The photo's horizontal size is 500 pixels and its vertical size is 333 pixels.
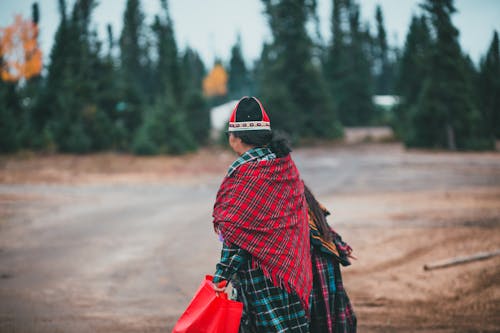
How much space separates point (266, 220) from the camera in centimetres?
264

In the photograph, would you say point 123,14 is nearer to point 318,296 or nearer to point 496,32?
point 496,32

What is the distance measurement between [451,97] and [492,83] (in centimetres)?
1319

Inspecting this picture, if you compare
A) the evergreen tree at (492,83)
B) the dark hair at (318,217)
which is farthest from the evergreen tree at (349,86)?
the dark hair at (318,217)

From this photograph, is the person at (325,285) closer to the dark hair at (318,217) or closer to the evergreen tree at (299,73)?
the dark hair at (318,217)

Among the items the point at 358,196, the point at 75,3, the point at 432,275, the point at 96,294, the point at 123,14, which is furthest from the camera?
the point at 123,14

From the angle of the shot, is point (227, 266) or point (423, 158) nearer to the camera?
point (227, 266)

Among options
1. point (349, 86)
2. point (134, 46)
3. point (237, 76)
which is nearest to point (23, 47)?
point (134, 46)

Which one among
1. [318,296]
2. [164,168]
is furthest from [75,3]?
[318,296]

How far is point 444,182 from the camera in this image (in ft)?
47.2

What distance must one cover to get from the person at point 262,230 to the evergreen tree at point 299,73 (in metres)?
30.0

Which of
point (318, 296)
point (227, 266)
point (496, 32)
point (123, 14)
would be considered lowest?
point (318, 296)

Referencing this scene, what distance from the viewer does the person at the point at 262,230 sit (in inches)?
103

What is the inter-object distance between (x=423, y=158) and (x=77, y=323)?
21274 mm

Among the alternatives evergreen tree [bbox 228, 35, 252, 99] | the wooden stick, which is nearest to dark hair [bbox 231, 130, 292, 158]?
the wooden stick
